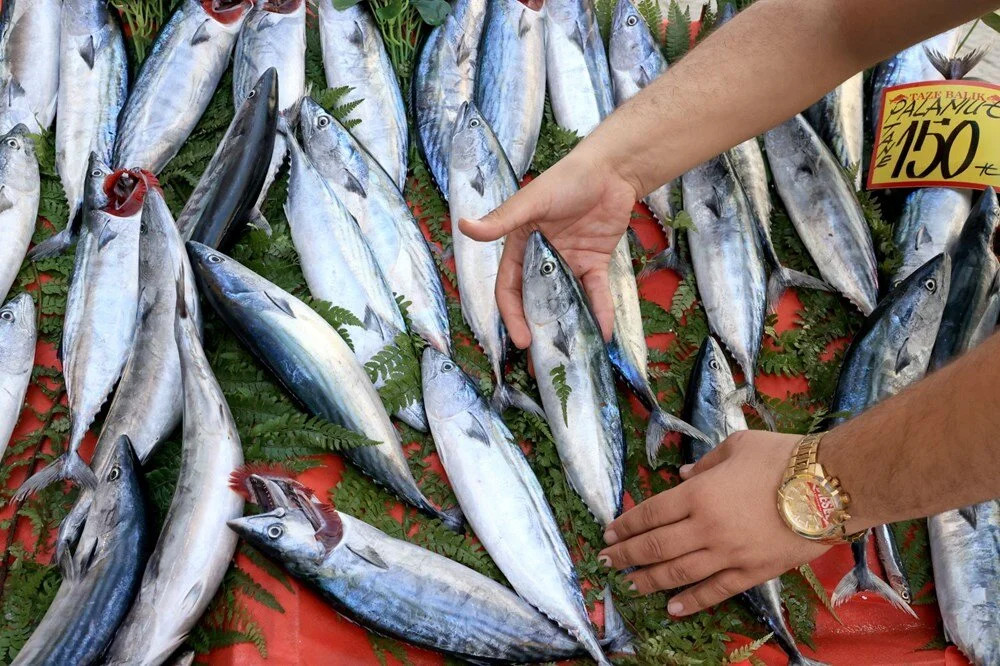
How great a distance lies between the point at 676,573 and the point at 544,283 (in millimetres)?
777

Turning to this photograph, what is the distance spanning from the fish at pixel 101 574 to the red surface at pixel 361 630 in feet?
0.72

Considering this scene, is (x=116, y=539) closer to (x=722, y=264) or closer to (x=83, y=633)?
(x=83, y=633)

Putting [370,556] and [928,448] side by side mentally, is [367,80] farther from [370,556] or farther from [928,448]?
[928,448]

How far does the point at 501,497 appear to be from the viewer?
179 centimetres

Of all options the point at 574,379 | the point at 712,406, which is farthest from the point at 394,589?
the point at 712,406

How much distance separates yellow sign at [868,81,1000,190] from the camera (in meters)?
2.34

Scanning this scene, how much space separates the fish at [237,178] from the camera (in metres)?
2.05

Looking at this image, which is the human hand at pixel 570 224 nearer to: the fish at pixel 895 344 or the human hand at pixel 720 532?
the human hand at pixel 720 532

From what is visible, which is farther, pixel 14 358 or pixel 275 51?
pixel 275 51

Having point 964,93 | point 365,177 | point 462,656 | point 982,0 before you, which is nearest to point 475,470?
point 462,656

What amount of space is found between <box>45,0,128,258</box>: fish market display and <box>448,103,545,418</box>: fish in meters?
1.10

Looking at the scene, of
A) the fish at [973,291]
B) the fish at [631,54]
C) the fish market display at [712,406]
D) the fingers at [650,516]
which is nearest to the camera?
the fingers at [650,516]

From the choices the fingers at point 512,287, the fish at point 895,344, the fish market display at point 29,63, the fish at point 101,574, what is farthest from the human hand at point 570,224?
the fish market display at point 29,63

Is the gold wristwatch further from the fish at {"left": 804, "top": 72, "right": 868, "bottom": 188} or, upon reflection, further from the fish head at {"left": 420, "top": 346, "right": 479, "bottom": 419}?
the fish at {"left": 804, "top": 72, "right": 868, "bottom": 188}
